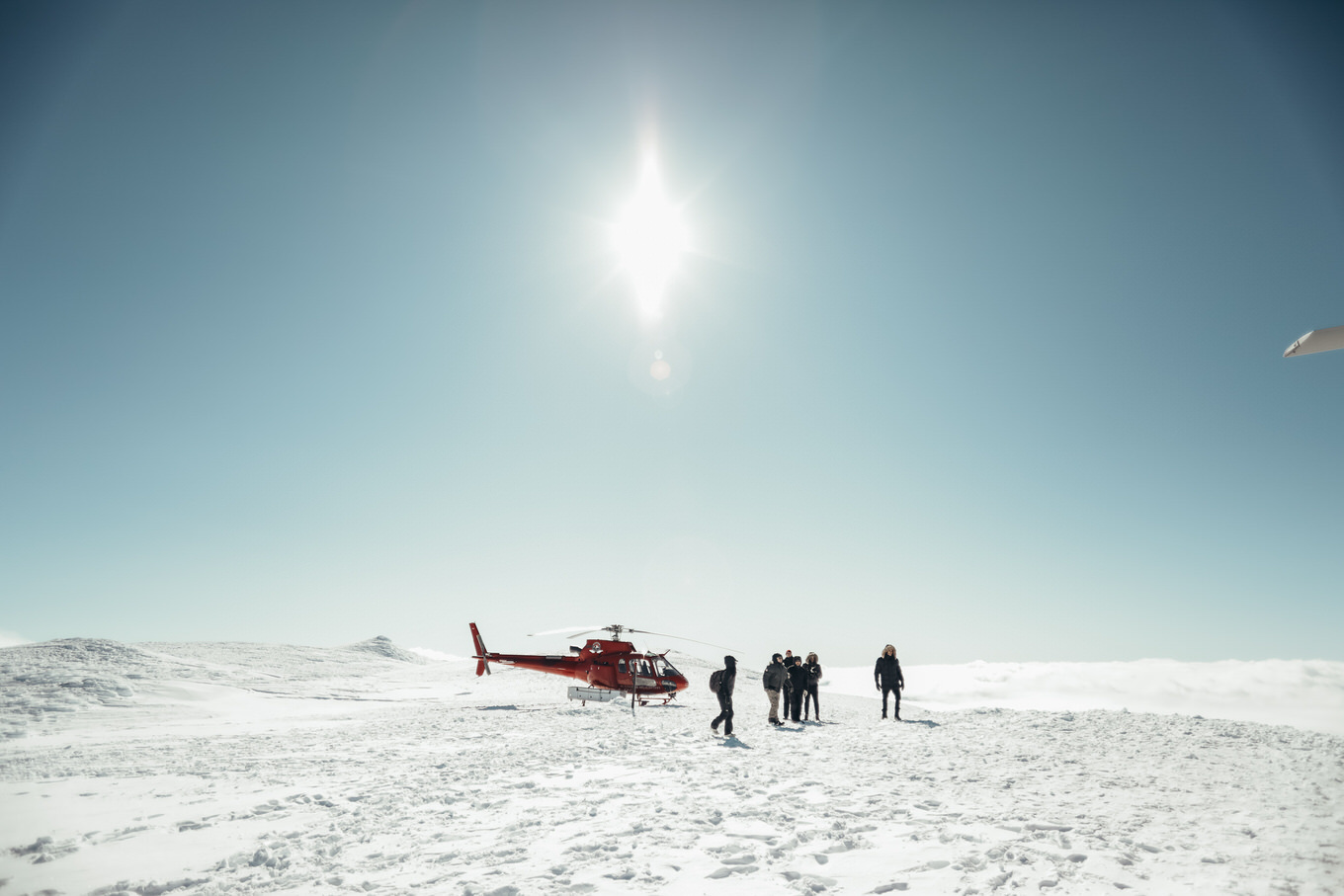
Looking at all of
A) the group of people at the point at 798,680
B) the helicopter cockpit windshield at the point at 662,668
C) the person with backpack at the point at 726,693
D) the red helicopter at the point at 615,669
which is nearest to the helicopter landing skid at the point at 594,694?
the red helicopter at the point at 615,669

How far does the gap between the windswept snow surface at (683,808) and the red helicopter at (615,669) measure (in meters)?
6.59

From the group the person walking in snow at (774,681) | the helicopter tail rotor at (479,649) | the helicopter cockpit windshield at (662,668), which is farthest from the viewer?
the helicopter tail rotor at (479,649)

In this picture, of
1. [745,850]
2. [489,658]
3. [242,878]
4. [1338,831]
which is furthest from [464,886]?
[489,658]

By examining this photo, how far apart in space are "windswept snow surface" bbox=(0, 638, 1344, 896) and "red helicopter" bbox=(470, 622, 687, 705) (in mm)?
6588

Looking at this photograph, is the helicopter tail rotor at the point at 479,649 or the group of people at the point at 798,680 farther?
the helicopter tail rotor at the point at 479,649

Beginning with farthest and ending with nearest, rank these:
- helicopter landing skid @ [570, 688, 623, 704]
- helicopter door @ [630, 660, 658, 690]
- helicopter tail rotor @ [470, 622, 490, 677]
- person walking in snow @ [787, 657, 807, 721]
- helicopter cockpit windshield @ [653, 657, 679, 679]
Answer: helicopter tail rotor @ [470, 622, 490, 677], helicopter cockpit windshield @ [653, 657, 679, 679], helicopter door @ [630, 660, 658, 690], helicopter landing skid @ [570, 688, 623, 704], person walking in snow @ [787, 657, 807, 721]

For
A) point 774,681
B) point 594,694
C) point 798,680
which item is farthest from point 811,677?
point 594,694

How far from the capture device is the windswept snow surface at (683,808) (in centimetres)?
516

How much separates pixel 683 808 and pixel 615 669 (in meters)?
15.4

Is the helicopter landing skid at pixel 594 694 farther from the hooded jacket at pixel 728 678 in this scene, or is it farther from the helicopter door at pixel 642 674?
the hooded jacket at pixel 728 678

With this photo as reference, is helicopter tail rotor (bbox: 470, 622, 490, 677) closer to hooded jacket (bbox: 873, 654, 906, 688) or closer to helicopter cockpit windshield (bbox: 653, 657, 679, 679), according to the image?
helicopter cockpit windshield (bbox: 653, 657, 679, 679)

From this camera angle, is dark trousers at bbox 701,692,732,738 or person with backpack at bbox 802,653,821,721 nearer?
dark trousers at bbox 701,692,732,738

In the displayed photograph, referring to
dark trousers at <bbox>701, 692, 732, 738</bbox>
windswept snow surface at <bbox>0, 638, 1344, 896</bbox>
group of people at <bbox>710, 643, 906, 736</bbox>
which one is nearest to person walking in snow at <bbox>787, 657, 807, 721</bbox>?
group of people at <bbox>710, 643, 906, 736</bbox>

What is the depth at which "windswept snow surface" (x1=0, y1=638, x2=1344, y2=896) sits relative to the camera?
516 cm
